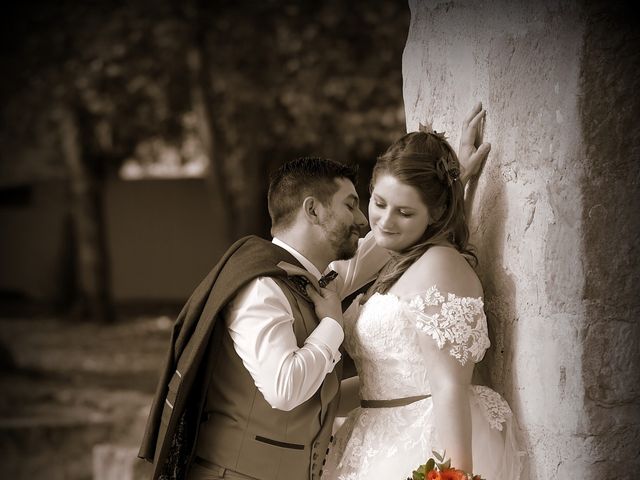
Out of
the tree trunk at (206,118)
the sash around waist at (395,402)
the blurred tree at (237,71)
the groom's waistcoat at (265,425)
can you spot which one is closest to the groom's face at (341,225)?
the groom's waistcoat at (265,425)

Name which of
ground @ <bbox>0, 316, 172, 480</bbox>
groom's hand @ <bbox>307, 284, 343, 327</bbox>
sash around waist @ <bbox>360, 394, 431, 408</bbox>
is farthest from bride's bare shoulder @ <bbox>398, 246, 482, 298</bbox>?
ground @ <bbox>0, 316, 172, 480</bbox>

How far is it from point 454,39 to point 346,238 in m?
0.75

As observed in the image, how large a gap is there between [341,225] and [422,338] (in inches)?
20.8

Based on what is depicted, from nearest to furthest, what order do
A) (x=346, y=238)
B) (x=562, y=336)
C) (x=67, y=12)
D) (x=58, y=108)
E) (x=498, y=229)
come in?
(x=562, y=336)
(x=498, y=229)
(x=346, y=238)
(x=67, y=12)
(x=58, y=108)

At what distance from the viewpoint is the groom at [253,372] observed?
2.60 metres

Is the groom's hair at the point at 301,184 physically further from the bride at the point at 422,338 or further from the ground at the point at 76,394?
the ground at the point at 76,394

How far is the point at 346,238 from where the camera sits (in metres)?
2.91

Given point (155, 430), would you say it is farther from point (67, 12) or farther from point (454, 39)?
point (67, 12)

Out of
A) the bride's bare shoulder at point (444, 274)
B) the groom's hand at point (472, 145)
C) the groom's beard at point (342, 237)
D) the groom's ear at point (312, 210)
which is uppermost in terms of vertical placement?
the groom's hand at point (472, 145)

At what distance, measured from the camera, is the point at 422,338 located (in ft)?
8.39

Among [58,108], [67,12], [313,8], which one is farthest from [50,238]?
[313,8]

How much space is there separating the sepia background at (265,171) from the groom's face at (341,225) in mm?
397

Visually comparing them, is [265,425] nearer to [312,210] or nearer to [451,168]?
[312,210]

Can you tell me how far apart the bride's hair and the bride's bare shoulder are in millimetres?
60
